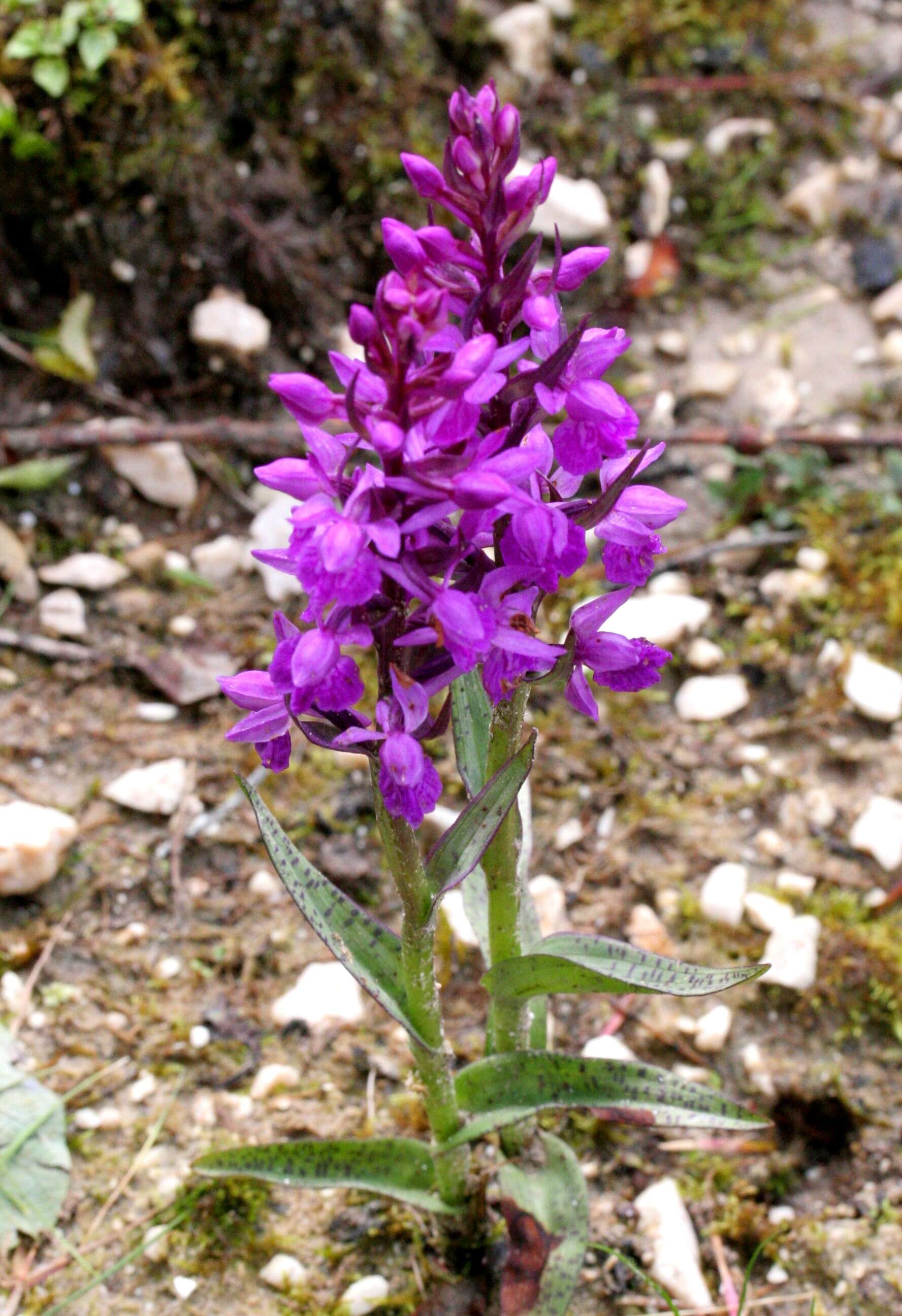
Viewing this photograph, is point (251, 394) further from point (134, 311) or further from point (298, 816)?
point (298, 816)

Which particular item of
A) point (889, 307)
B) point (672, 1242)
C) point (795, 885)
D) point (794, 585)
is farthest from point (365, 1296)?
point (889, 307)

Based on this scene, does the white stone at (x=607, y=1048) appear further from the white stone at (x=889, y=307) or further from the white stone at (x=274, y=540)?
the white stone at (x=889, y=307)

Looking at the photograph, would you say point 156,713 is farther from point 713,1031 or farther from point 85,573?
A: point 713,1031

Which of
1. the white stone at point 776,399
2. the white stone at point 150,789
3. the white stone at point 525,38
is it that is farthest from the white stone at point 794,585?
the white stone at point 525,38

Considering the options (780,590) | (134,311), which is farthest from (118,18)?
(780,590)

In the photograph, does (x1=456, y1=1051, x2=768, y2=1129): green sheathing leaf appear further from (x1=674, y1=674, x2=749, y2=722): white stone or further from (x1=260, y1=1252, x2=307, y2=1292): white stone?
(x1=674, y1=674, x2=749, y2=722): white stone
